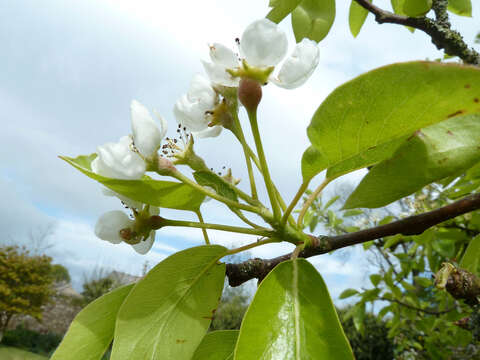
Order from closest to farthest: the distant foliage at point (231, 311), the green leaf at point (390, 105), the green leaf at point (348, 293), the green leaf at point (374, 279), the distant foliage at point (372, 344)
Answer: the green leaf at point (390, 105) → the green leaf at point (374, 279) → the green leaf at point (348, 293) → the distant foliage at point (372, 344) → the distant foliage at point (231, 311)

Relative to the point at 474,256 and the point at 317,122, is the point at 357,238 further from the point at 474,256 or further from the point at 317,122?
the point at 474,256

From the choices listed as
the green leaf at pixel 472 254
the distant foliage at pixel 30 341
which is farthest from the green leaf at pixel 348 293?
the distant foliage at pixel 30 341

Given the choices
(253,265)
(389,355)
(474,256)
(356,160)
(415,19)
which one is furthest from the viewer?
(389,355)

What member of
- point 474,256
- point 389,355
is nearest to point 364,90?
point 474,256

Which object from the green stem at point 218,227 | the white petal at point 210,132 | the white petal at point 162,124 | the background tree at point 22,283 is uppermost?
the background tree at point 22,283

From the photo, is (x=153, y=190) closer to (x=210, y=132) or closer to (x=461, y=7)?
(x=210, y=132)

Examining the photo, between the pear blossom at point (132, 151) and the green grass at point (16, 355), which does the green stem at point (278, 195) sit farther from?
the green grass at point (16, 355)
